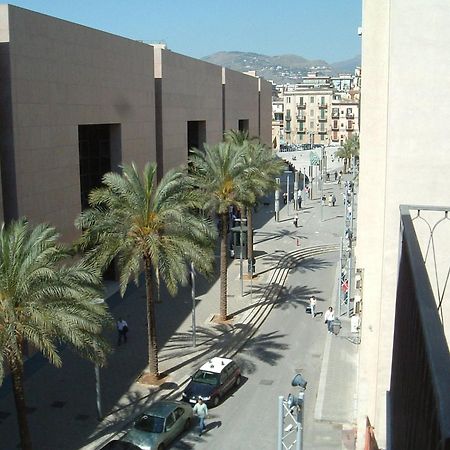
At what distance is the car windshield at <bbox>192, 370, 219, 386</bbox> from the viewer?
711 inches

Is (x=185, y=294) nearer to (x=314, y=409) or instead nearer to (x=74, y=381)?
(x=74, y=381)

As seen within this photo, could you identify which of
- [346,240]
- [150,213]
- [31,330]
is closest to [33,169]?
[150,213]

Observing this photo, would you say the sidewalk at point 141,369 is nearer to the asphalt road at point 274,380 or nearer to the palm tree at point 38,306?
the asphalt road at point 274,380

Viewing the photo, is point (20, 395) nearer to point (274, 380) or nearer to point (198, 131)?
point (274, 380)

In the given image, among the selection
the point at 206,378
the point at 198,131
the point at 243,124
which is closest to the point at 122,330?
the point at 206,378

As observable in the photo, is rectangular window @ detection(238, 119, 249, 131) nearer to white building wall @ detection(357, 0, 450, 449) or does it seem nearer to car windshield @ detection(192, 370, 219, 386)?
car windshield @ detection(192, 370, 219, 386)

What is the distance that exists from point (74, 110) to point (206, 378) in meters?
11.6

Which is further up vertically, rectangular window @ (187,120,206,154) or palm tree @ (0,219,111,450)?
rectangular window @ (187,120,206,154)

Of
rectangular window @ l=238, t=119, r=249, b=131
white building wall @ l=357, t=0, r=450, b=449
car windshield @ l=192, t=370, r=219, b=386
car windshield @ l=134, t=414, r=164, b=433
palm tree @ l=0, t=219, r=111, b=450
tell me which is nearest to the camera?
white building wall @ l=357, t=0, r=450, b=449

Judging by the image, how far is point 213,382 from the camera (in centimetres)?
1802

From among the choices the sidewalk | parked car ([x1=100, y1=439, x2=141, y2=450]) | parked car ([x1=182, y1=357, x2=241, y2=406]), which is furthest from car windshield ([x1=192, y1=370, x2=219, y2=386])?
parked car ([x1=100, y1=439, x2=141, y2=450])

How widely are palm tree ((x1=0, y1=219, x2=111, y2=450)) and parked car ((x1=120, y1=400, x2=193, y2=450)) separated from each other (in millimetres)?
2610

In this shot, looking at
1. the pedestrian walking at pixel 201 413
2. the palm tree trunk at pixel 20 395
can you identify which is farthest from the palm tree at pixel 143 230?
the palm tree trunk at pixel 20 395

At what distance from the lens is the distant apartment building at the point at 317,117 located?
112m
